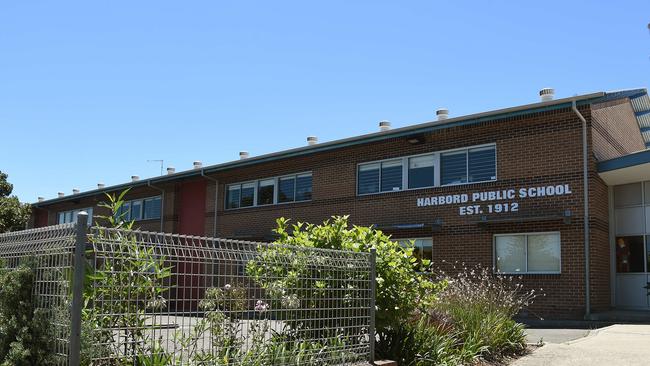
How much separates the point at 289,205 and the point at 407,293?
53.4ft

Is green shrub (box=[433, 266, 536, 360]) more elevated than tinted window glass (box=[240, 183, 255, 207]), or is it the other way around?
tinted window glass (box=[240, 183, 255, 207])

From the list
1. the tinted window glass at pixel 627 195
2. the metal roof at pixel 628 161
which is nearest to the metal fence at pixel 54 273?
the metal roof at pixel 628 161

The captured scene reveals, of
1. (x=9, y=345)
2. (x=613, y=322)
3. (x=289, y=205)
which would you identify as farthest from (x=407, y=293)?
(x=289, y=205)

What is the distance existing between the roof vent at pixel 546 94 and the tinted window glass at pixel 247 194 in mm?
12474

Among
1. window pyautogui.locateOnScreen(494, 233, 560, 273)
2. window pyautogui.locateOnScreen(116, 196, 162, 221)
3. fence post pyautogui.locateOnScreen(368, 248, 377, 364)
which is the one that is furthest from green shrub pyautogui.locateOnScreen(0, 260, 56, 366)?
window pyautogui.locateOnScreen(116, 196, 162, 221)

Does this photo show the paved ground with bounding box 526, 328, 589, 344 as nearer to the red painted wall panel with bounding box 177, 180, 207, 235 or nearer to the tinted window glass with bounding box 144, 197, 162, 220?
the red painted wall panel with bounding box 177, 180, 207, 235

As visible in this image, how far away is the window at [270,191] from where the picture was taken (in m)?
24.1

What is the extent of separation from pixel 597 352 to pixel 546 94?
1038 centimetres

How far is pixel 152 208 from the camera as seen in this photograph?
31391 mm

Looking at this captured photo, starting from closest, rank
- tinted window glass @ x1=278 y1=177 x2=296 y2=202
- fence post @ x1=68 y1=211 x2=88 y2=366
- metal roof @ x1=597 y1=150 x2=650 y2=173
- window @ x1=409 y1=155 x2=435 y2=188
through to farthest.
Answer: fence post @ x1=68 y1=211 x2=88 y2=366 < metal roof @ x1=597 y1=150 x2=650 y2=173 < window @ x1=409 y1=155 x2=435 y2=188 < tinted window glass @ x1=278 y1=177 x2=296 y2=202

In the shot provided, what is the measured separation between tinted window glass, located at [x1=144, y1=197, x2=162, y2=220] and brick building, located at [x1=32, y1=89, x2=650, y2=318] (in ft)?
31.2

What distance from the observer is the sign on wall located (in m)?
17.5

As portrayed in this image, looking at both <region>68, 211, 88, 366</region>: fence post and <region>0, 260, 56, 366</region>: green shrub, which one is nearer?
<region>68, 211, 88, 366</region>: fence post

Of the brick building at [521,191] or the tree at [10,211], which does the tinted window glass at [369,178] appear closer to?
the brick building at [521,191]
